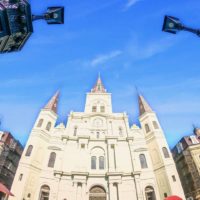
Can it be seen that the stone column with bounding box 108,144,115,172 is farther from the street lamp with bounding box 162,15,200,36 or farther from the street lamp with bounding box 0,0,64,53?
the street lamp with bounding box 162,15,200,36

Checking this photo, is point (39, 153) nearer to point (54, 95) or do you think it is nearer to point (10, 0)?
point (54, 95)

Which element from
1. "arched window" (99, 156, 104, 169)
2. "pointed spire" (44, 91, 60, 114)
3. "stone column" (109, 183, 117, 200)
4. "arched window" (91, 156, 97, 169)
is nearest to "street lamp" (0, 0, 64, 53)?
"pointed spire" (44, 91, 60, 114)

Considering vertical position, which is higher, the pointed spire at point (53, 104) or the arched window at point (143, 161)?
the pointed spire at point (53, 104)

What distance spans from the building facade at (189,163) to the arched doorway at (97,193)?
1097 cm

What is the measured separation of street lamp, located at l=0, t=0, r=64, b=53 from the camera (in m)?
12.8

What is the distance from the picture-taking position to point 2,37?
1395 cm

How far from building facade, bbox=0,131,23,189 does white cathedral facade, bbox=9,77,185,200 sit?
249 centimetres

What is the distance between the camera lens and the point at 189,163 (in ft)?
86.7

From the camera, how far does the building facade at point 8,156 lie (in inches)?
945

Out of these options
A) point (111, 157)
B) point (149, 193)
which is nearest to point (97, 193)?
point (111, 157)

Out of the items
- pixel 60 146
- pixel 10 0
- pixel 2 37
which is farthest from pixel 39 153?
pixel 10 0

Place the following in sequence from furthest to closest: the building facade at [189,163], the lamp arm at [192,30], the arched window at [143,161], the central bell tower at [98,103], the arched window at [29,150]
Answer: the central bell tower at [98,103] < the arched window at [143,161] < the arched window at [29,150] < the building facade at [189,163] < the lamp arm at [192,30]

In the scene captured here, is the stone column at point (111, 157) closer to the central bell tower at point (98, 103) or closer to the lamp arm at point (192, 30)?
the central bell tower at point (98, 103)

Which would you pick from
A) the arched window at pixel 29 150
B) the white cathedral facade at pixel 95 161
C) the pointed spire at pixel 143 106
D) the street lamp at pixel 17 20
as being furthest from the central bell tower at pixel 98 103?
the street lamp at pixel 17 20
